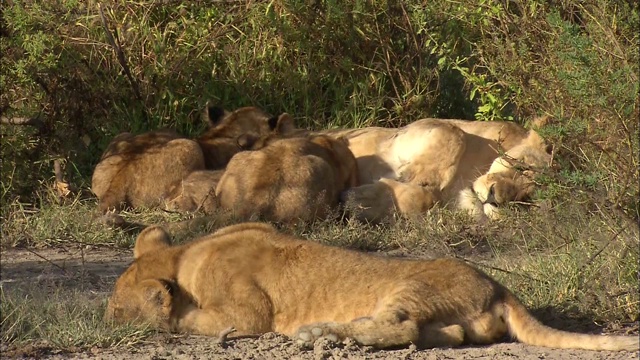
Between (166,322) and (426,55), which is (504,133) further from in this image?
(166,322)

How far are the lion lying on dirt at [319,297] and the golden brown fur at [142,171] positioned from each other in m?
3.22

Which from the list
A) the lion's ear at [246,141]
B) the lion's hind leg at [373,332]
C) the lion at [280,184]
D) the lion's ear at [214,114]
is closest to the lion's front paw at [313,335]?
the lion's hind leg at [373,332]

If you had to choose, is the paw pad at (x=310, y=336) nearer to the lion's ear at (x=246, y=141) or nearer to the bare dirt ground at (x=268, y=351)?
the bare dirt ground at (x=268, y=351)

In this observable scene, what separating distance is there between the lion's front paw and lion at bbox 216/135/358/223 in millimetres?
3011

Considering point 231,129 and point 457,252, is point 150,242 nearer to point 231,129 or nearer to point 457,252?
point 457,252

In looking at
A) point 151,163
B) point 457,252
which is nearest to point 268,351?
point 457,252

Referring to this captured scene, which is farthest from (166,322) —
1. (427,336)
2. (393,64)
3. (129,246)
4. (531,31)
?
(393,64)

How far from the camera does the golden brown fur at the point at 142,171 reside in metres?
9.82

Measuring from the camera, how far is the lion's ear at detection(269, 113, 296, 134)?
10.4 metres

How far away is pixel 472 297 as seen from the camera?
20.3 ft

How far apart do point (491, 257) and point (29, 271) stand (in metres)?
3.22

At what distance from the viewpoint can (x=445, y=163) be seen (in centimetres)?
1015

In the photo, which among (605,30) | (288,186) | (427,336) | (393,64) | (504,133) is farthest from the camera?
(393,64)

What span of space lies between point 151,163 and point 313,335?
4188mm
